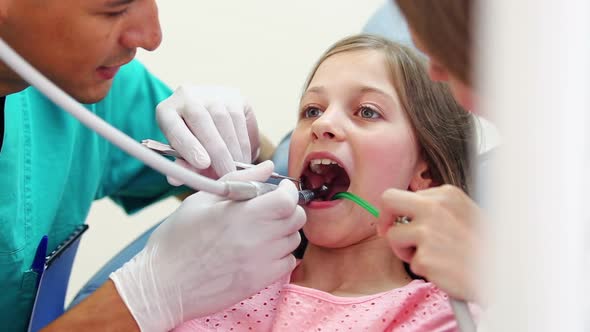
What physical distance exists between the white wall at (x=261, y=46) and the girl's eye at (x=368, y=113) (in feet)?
3.18

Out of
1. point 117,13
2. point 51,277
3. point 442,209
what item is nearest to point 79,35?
point 117,13

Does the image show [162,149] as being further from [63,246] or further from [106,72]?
[63,246]

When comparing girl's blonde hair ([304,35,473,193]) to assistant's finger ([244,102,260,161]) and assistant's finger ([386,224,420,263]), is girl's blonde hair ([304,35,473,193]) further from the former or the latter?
assistant's finger ([386,224,420,263])

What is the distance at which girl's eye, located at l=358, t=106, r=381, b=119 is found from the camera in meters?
1.43

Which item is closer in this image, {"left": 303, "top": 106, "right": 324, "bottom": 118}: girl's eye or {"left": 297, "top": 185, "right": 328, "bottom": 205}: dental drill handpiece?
{"left": 297, "top": 185, "right": 328, "bottom": 205}: dental drill handpiece

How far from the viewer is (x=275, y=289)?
1.45 metres

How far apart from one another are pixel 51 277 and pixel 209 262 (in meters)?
0.49

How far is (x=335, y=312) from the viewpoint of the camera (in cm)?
132

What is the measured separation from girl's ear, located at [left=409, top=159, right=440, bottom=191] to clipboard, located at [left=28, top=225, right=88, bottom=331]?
761mm

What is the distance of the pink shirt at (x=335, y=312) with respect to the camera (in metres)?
1.26

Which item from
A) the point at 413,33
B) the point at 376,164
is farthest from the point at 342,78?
the point at 413,33

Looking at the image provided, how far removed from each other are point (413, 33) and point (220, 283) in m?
0.60

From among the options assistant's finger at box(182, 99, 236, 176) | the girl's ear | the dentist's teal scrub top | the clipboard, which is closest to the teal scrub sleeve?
the dentist's teal scrub top

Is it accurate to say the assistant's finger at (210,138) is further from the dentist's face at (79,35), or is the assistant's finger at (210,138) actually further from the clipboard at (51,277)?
the clipboard at (51,277)
